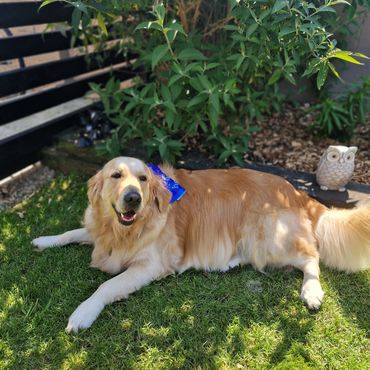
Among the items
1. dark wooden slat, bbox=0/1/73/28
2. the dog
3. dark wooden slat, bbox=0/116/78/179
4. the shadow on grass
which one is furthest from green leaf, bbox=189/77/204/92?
dark wooden slat, bbox=0/116/78/179

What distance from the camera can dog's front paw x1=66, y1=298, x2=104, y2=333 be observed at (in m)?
2.23

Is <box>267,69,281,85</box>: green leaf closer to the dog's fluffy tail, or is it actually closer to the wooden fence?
the dog's fluffy tail

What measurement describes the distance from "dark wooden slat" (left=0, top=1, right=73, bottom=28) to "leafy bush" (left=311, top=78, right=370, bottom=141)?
2840 millimetres

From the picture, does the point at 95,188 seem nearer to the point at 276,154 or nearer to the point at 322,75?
the point at 322,75

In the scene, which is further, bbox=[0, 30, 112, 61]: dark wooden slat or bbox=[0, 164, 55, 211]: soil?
bbox=[0, 164, 55, 211]: soil

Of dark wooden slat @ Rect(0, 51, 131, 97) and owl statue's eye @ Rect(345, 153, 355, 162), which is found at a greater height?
dark wooden slat @ Rect(0, 51, 131, 97)

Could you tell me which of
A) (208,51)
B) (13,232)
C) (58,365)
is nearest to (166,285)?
(58,365)

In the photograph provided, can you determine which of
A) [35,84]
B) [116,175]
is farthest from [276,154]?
[35,84]

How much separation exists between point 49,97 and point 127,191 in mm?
2293

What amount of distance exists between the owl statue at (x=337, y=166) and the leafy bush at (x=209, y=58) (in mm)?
709

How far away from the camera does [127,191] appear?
2322mm

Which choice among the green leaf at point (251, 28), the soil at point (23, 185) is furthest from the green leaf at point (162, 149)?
the soil at point (23, 185)

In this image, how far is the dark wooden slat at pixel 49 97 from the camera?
368 centimetres

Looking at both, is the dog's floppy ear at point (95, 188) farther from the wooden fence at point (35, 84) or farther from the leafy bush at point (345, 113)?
the leafy bush at point (345, 113)
